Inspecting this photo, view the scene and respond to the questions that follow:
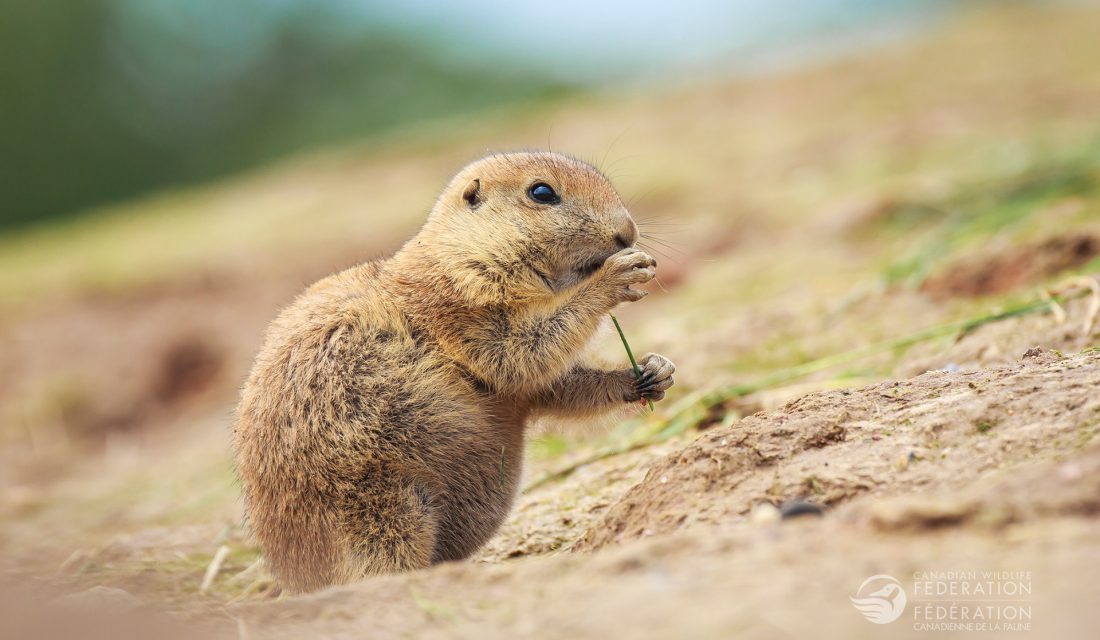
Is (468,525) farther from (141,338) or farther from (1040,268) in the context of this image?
(141,338)

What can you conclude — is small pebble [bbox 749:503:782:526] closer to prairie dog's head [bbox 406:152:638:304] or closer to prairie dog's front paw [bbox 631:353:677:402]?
prairie dog's front paw [bbox 631:353:677:402]

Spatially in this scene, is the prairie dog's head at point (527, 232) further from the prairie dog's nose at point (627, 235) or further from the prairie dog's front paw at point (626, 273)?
the prairie dog's front paw at point (626, 273)

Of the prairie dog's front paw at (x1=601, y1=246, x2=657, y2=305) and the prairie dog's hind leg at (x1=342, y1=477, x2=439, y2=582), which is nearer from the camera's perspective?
the prairie dog's hind leg at (x1=342, y1=477, x2=439, y2=582)

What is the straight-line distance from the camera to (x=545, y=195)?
3.95 m

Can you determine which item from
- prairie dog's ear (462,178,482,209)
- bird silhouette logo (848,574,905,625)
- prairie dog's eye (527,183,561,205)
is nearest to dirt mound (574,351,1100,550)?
bird silhouette logo (848,574,905,625)

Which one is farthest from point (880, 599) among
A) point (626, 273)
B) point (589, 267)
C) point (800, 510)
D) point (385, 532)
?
point (589, 267)

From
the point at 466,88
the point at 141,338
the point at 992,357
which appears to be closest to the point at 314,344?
the point at 992,357

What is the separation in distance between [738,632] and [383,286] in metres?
2.16

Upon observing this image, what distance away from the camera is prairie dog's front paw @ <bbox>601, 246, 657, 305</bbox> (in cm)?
362

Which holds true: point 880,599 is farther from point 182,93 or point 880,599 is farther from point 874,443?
point 182,93

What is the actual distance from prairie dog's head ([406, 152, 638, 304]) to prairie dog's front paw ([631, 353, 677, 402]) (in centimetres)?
38

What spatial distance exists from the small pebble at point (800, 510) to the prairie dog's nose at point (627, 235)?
4.68 ft

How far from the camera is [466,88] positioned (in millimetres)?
20000

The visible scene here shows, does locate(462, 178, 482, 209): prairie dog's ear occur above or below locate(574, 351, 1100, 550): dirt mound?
above
